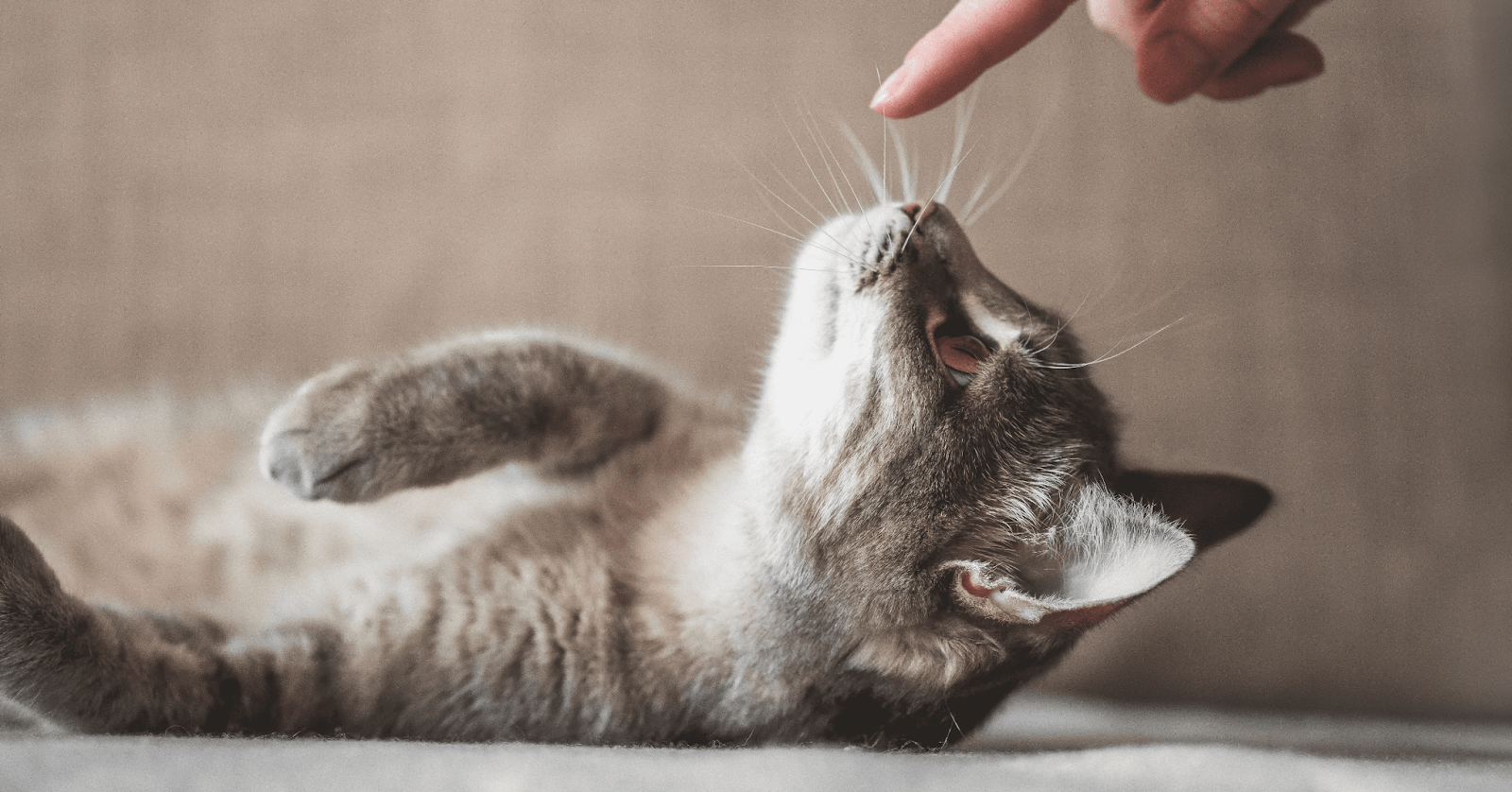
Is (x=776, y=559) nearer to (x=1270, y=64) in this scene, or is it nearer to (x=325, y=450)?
(x=325, y=450)

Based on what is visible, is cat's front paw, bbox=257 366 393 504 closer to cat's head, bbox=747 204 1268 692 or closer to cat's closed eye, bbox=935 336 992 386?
cat's head, bbox=747 204 1268 692

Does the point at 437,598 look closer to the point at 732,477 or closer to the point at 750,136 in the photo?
the point at 732,477

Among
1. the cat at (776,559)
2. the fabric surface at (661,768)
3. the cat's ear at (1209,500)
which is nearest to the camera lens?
the fabric surface at (661,768)

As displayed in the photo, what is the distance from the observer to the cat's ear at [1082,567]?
873 mm

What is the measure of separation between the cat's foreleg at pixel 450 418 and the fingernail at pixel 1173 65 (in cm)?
77

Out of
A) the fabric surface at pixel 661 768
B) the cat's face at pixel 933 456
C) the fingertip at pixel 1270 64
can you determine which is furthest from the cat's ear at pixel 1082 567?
the fingertip at pixel 1270 64

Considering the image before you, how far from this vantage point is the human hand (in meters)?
1.00

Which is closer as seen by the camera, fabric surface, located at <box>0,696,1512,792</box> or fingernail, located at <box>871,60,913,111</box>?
fabric surface, located at <box>0,696,1512,792</box>

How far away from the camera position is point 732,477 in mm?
1177

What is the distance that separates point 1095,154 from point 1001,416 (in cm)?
81

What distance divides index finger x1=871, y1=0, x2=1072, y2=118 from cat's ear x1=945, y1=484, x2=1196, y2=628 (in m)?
0.47

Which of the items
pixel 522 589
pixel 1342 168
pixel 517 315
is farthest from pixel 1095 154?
pixel 522 589

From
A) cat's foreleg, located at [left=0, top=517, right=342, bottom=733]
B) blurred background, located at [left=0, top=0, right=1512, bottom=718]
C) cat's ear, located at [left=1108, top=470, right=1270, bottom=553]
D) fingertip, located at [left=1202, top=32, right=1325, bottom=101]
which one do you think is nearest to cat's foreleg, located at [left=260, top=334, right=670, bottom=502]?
cat's foreleg, located at [left=0, top=517, right=342, bottom=733]

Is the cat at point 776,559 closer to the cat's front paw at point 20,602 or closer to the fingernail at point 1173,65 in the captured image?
the cat's front paw at point 20,602
